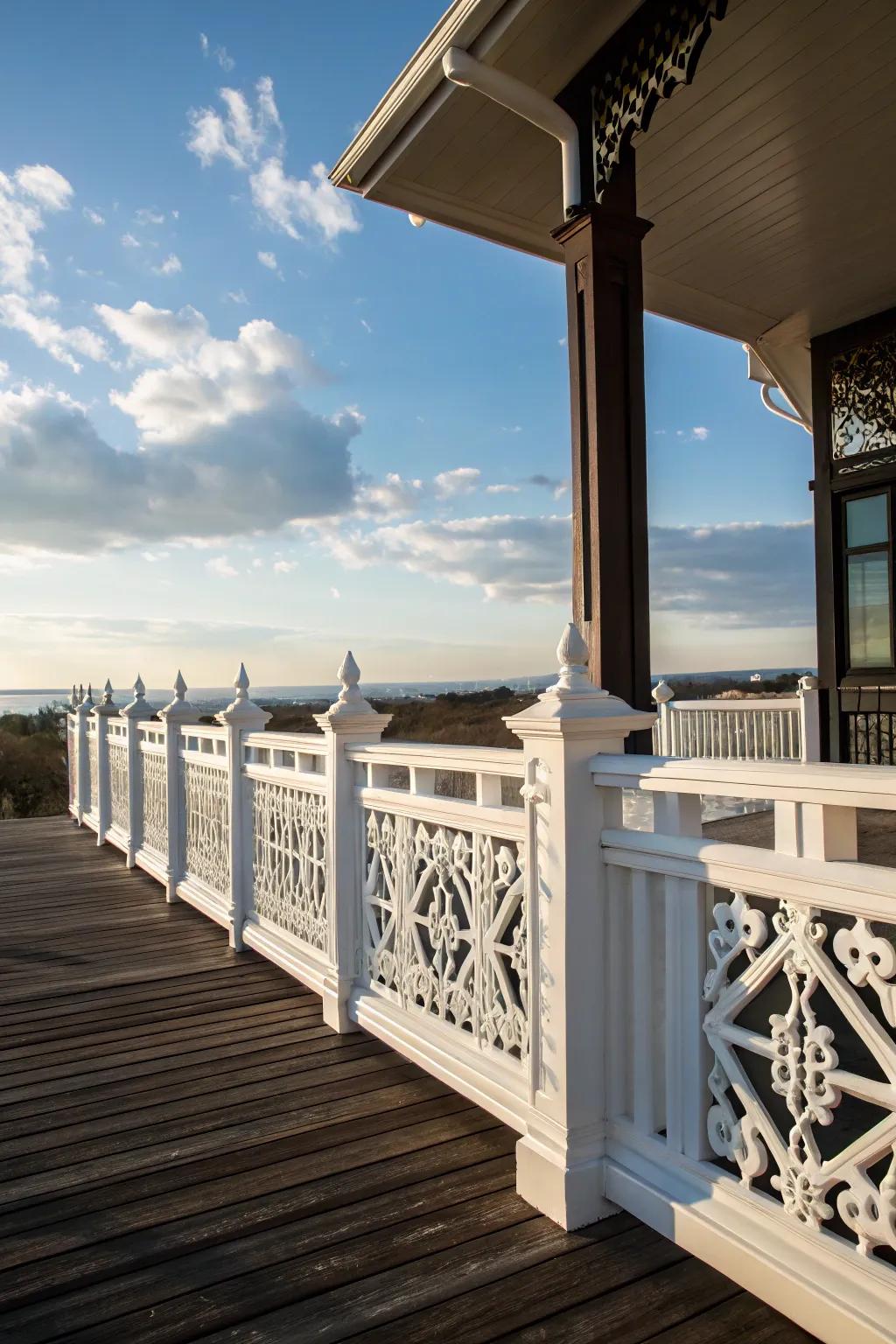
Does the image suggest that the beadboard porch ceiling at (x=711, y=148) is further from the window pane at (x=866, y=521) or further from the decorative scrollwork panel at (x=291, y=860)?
the decorative scrollwork panel at (x=291, y=860)

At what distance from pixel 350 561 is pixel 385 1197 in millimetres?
20760

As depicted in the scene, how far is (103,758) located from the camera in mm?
7535

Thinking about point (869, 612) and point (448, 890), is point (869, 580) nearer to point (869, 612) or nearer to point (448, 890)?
point (869, 612)

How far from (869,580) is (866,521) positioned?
40cm

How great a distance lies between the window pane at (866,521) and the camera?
17.2 feet

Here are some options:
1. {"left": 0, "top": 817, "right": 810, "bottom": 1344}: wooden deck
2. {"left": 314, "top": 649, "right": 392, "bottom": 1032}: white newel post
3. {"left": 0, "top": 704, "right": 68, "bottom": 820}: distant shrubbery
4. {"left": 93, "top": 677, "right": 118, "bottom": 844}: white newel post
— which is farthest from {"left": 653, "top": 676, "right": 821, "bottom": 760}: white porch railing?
{"left": 0, "top": 704, "right": 68, "bottom": 820}: distant shrubbery

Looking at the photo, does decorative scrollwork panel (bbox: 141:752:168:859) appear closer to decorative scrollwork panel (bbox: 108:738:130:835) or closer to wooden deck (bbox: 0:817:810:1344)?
decorative scrollwork panel (bbox: 108:738:130:835)

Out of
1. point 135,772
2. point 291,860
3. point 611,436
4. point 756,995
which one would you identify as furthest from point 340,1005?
point 135,772

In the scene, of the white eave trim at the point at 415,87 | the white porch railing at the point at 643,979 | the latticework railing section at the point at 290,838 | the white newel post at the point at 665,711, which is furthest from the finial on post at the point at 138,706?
the white newel post at the point at 665,711

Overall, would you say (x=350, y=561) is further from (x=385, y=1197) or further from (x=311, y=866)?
(x=385, y=1197)

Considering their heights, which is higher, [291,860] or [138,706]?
[138,706]

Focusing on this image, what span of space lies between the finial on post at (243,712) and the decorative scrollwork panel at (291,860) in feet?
1.06

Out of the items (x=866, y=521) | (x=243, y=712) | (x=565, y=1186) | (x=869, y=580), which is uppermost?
(x=866, y=521)

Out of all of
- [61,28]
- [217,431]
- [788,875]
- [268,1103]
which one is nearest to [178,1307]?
[268,1103]
